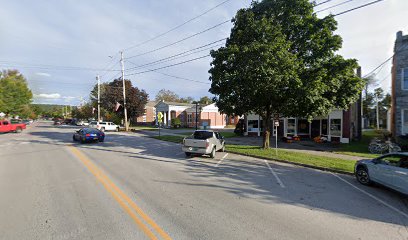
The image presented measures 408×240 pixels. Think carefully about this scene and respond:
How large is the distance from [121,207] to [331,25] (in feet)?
49.8

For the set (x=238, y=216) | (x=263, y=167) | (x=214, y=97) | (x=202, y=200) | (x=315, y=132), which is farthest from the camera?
(x=315, y=132)

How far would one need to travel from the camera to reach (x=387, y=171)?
7.27m

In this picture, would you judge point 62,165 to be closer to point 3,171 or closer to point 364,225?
point 3,171

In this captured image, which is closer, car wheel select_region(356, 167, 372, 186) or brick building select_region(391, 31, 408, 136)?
car wheel select_region(356, 167, 372, 186)

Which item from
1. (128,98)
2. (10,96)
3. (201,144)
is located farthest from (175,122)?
(10,96)

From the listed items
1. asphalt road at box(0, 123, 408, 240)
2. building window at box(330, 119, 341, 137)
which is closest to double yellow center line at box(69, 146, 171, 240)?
asphalt road at box(0, 123, 408, 240)

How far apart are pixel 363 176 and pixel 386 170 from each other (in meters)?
1.22

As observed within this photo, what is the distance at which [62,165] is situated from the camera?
1015 centimetres

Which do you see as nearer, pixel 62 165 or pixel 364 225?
pixel 364 225

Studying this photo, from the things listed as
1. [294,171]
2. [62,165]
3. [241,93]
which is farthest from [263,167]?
[62,165]

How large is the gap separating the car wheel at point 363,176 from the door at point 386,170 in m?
0.25

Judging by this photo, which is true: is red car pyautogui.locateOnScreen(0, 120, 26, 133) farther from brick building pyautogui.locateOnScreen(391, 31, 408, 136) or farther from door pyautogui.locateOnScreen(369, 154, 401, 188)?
brick building pyautogui.locateOnScreen(391, 31, 408, 136)

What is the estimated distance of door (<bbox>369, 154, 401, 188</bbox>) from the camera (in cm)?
709

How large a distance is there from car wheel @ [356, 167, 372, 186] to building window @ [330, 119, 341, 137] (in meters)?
15.1
